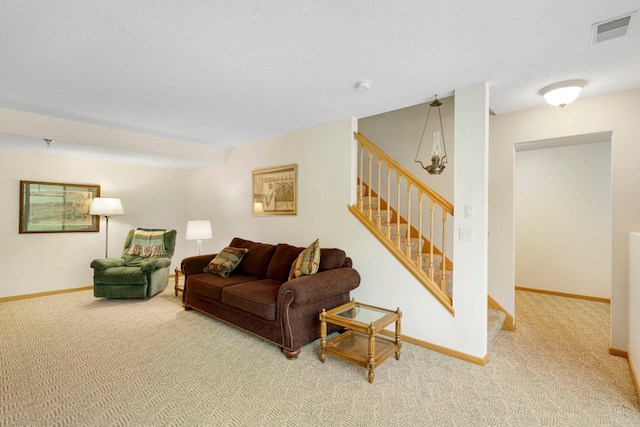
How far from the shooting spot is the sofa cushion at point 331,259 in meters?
3.10

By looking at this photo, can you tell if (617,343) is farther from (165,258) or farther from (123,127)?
(123,127)

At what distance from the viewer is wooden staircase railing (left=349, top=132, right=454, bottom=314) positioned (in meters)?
2.83

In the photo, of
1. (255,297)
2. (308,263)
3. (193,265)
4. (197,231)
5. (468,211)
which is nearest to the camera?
(468,211)

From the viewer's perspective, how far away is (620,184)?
270 cm

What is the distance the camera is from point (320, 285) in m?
2.71

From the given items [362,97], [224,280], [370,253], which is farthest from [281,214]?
[362,97]

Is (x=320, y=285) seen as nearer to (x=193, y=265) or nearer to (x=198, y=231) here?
(x=193, y=265)

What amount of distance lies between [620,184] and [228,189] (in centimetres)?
500

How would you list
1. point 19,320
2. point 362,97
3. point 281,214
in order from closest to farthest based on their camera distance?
point 362,97 → point 19,320 → point 281,214

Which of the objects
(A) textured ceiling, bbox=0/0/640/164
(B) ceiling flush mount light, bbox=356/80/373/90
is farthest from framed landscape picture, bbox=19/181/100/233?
(B) ceiling flush mount light, bbox=356/80/373/90

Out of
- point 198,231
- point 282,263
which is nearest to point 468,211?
point 282,263

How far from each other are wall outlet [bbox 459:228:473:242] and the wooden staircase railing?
14 centimetres

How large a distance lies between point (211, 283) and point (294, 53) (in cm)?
260

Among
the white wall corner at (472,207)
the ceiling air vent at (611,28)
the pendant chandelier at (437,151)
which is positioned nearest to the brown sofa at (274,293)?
the white wall corner at (472,207)
